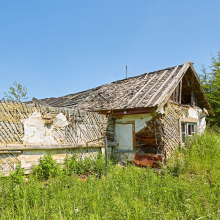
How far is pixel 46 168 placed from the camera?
595 cm

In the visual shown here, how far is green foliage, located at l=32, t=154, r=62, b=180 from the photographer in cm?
578

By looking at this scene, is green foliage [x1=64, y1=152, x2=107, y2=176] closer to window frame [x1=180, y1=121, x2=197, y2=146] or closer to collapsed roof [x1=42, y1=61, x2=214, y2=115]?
collapsed roof [x1=42, y1=61, x2=214, y2=115]

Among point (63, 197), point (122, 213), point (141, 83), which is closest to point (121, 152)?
point (141, 83)

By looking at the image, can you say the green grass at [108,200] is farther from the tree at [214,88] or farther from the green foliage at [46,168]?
the tree at [214,88]

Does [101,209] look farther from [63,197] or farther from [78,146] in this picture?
[78,146]

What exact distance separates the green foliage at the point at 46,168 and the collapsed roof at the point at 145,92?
3.54 m

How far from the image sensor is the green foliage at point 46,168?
578cm

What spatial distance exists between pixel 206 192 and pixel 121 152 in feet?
14.8

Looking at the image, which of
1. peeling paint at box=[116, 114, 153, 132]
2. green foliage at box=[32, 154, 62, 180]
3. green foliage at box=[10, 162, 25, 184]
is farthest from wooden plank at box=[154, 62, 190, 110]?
green foliage at box=[10, 162, 25, 184]

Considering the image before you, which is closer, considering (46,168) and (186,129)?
(46,168)

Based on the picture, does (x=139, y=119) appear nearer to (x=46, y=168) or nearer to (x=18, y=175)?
(x=46, y=168)

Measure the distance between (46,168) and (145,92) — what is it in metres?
5.43

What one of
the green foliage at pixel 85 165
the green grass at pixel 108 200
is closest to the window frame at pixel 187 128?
the green grass at pixel 108 200

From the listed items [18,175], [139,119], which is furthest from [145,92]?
[18,175]
